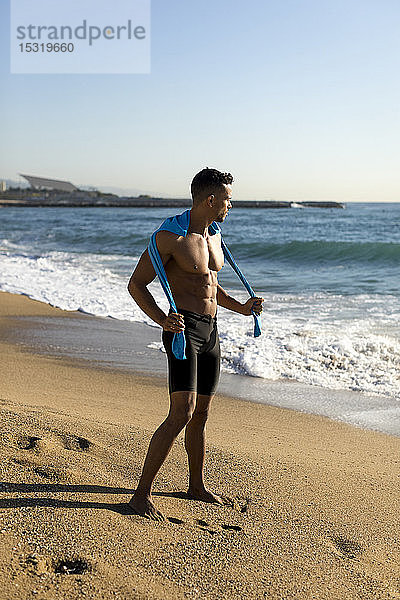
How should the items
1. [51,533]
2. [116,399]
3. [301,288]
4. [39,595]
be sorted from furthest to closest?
[301,288]
[116,399]
[51,533]
[39,595]

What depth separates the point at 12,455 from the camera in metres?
3.80

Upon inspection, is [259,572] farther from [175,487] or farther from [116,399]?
[116,399]

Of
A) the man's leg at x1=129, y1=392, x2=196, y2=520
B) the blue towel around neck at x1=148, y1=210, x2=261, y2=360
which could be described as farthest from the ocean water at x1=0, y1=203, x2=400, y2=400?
the blue towel around neck at x1=148, y1=210, x2=261, y2=360

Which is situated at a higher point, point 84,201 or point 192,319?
point 84,201

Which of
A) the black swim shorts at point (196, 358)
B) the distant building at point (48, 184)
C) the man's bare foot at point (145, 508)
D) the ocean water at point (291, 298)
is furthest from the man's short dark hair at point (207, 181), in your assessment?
the distant building at point (48, 184)

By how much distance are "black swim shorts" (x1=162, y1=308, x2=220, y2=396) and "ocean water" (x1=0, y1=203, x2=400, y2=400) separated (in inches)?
130

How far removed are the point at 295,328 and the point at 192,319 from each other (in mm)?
6004

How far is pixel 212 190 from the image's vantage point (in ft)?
11.2

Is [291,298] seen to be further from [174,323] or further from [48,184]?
[48,184]

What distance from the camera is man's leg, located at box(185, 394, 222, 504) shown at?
11.8 ft

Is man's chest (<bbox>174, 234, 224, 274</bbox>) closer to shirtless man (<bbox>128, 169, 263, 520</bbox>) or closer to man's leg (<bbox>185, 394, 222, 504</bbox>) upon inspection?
shirtless man (<bbox>128, 169, 263, 520</bbox>)

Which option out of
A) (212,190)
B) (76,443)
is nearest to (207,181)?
(212,190)

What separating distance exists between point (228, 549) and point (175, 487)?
0.75 metres

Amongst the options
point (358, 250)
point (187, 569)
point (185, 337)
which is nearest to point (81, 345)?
point (185, 337)
